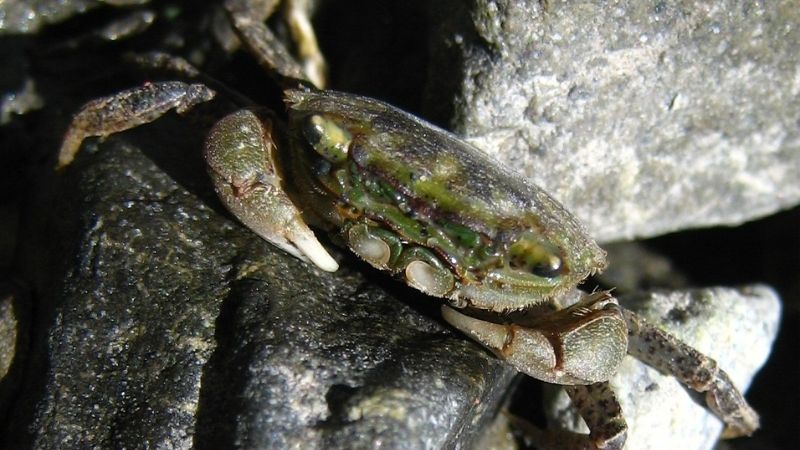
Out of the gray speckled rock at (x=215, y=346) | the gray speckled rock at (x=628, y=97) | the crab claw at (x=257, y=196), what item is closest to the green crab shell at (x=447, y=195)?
the crab claw at (x=257, y=196)

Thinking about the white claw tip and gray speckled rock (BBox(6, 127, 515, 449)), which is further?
the white claw tip

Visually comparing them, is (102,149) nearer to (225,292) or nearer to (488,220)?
(225,292)

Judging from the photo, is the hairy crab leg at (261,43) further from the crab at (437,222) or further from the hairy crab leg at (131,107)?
the crab at (437,222)

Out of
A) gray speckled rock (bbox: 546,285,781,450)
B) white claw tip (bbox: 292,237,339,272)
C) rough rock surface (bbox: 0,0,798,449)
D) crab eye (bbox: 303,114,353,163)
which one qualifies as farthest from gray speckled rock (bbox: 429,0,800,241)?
white claw tip (bbox: 292,237,339,272)

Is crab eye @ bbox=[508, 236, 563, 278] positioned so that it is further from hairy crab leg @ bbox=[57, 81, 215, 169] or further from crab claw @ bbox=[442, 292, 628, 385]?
hairy crab leg @ bbox=[57, 81, 215, 169]

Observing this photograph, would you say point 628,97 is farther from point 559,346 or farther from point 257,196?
point 257,196

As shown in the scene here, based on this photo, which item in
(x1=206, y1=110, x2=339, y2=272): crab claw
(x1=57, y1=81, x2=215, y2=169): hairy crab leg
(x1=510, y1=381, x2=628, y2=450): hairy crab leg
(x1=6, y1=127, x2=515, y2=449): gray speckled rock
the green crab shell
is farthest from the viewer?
(x1=57, y1=81, x2=215, y2=169): hairy crab leg

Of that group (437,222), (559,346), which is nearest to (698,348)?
(559,346)
